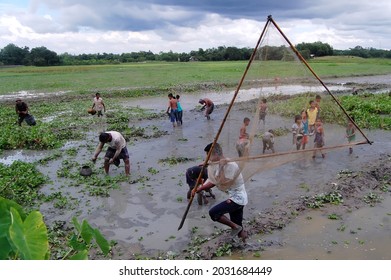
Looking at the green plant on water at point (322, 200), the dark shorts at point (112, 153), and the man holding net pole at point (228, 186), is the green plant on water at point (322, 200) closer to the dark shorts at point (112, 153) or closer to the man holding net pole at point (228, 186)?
the man holding net pole at point (228, 186)

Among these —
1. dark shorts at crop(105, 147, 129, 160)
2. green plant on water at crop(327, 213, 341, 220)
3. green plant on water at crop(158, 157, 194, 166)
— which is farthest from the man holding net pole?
green plant on water at crop(158, 157, 194, 166)

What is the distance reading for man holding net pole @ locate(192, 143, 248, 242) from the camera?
5.41m

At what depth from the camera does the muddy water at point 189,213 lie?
5.79 m

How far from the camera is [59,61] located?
242 ft

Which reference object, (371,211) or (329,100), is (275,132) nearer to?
(329,100)

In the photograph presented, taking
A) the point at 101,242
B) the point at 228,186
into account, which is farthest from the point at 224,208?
the point at 101,242

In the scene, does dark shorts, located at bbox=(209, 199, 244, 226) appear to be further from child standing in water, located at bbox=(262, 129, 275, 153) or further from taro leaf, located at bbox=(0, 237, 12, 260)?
taro leaf, located at bbox=(0, 237, 12, 260)

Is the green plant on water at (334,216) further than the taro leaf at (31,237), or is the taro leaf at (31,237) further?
the green plant on water at (334,216)

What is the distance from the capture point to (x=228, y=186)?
5.54 m

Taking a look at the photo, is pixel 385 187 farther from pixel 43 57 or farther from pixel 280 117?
pixel 43 57

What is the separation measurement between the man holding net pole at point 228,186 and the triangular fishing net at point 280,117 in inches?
6.1

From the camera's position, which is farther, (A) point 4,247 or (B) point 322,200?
(B) point 322,200

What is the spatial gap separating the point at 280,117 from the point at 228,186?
2163mm

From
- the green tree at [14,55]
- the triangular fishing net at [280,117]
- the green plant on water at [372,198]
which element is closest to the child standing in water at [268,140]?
the triangular fishing net at [280,117]
